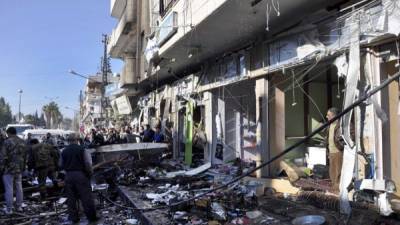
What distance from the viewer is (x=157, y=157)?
1597cm

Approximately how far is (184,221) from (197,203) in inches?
31.3

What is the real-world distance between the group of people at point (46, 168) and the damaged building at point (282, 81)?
4335 millimetres

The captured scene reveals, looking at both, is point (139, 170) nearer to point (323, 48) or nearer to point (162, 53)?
point (162, 53)

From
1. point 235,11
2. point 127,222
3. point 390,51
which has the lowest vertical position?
point 127,222

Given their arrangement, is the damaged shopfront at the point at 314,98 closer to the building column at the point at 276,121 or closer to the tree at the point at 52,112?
the building column at the point at 276,121

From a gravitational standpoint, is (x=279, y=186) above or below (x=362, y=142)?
below

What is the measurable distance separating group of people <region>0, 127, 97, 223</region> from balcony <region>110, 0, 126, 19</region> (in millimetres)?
18182

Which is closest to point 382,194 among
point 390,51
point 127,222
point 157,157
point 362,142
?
point 362,142

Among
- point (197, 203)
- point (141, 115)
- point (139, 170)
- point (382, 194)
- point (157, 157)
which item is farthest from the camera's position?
point (141, 115)

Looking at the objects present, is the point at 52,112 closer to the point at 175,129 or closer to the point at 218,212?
the point at 175,129

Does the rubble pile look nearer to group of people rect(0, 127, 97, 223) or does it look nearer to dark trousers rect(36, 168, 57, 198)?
group of people rect(0, 127, 97, 223)

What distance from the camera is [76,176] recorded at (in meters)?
8.39

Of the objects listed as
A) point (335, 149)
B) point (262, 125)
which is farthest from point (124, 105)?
point (335, 149)

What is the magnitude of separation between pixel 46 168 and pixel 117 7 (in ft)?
68.1
